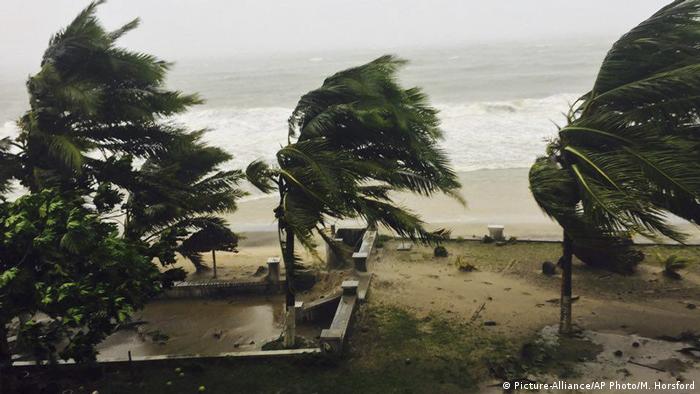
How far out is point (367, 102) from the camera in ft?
30.0

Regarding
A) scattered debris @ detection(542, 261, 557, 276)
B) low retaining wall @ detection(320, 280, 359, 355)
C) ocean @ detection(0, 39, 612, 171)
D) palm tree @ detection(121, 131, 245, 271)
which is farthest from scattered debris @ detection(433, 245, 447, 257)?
ocean @ detection(0, 39, 612, 171)

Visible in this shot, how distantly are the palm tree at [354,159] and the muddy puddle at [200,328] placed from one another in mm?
1702

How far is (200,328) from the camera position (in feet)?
38.1

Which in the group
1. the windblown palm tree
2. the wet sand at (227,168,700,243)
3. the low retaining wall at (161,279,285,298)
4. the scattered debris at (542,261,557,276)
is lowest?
the wet sand at (227,168,700,243)

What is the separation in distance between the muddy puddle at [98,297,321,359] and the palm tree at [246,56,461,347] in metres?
1.70

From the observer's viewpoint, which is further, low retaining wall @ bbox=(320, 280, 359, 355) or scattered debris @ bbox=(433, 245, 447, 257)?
scattered debris @ bbox=(433, 245, 447, 257)

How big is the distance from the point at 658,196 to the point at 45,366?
28.7ft

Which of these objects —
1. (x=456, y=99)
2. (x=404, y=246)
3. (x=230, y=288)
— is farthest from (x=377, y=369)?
(x=456, y=99)

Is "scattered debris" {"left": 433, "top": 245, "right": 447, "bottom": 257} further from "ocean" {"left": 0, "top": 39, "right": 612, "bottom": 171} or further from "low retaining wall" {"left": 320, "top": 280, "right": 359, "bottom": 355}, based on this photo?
"ocean" {"left": 0, "top": 39, "right": 612, "bottom": 171}

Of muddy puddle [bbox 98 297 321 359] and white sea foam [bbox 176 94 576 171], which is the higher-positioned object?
white sea foam [bbox 176 94 576 171]

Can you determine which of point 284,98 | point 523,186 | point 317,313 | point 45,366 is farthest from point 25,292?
point 284,98

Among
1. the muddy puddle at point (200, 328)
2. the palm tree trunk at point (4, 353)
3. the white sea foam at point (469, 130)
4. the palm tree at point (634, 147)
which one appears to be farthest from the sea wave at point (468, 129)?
the palm tree trunk at point (4, 353)

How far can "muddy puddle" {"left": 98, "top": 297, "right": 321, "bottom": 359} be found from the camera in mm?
10828

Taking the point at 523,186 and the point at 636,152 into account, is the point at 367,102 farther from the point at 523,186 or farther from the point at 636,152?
the point at 523,186
